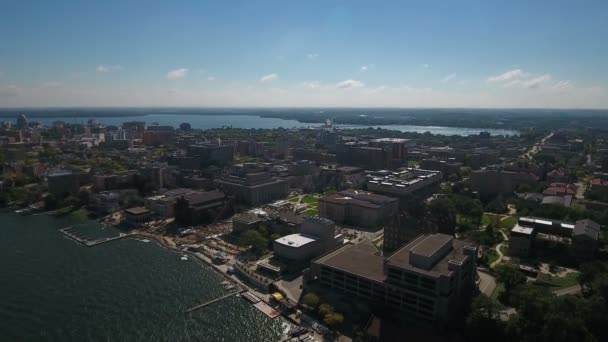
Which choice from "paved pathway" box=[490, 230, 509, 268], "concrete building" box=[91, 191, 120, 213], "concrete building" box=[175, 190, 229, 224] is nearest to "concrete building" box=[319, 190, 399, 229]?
"paved pathway" box=[490, 230, 509, 268]

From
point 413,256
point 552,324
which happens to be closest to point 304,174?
point 413,256

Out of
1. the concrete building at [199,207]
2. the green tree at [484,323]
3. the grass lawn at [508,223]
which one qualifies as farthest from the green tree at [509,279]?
the concrete building at [199,207]

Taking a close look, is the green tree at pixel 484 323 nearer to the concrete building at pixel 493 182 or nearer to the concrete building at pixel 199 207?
the concrete building at pixel 199 207

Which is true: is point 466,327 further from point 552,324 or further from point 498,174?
point 498,174

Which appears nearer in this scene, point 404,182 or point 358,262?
point 358,262

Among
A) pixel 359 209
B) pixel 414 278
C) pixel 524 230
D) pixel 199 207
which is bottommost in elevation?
pixel 199 207

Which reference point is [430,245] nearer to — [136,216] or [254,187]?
[254,187]

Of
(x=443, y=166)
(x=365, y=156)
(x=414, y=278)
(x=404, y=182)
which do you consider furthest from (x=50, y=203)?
(x=443, y=166)
